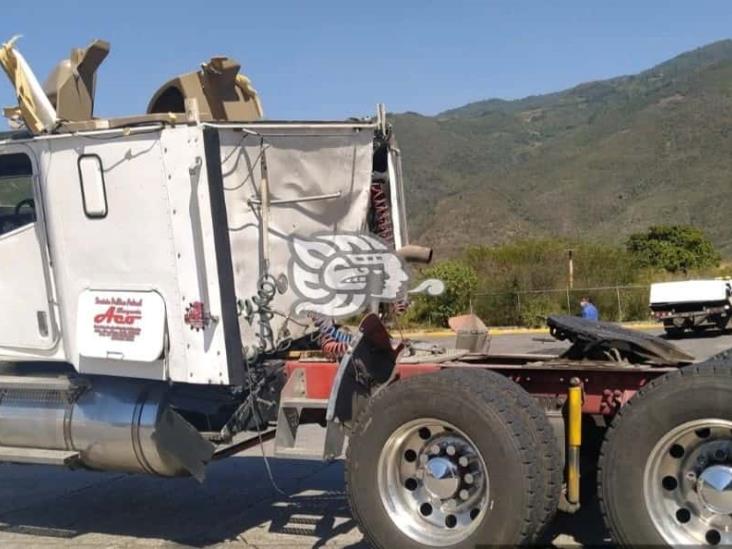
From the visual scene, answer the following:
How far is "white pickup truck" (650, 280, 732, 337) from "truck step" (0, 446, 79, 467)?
18.0m

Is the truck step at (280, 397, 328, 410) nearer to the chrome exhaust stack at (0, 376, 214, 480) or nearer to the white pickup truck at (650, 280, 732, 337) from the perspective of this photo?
the chrome exhaust stack at (0, 376, 214, 480)

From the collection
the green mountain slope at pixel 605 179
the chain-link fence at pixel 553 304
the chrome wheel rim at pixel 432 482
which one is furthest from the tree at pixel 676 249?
the chrome wheel rim at pixel 432 482

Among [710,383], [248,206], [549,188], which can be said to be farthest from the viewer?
[549,188]

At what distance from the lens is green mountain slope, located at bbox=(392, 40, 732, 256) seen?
263 ft

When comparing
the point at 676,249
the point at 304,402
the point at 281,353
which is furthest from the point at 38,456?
the point at 676,249

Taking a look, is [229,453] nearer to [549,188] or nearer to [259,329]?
[259,329]

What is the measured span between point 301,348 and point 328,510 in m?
1.18

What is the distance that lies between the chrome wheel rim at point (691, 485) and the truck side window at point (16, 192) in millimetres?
4237

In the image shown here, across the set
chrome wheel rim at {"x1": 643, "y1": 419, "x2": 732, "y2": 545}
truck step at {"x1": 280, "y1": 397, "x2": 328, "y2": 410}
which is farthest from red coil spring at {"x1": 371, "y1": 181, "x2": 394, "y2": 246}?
chrome wheel rim at {"x1": 643, "y1": 419, "x2": 732, "y2": 545}

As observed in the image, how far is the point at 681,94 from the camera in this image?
4683 inches

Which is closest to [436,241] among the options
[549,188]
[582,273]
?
[549,188]

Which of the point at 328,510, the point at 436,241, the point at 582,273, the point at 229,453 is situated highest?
the point at 229,453

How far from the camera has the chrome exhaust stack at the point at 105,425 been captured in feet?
19.0

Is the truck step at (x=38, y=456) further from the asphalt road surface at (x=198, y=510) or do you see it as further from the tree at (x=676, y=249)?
the tree at (x=676, y=249)
